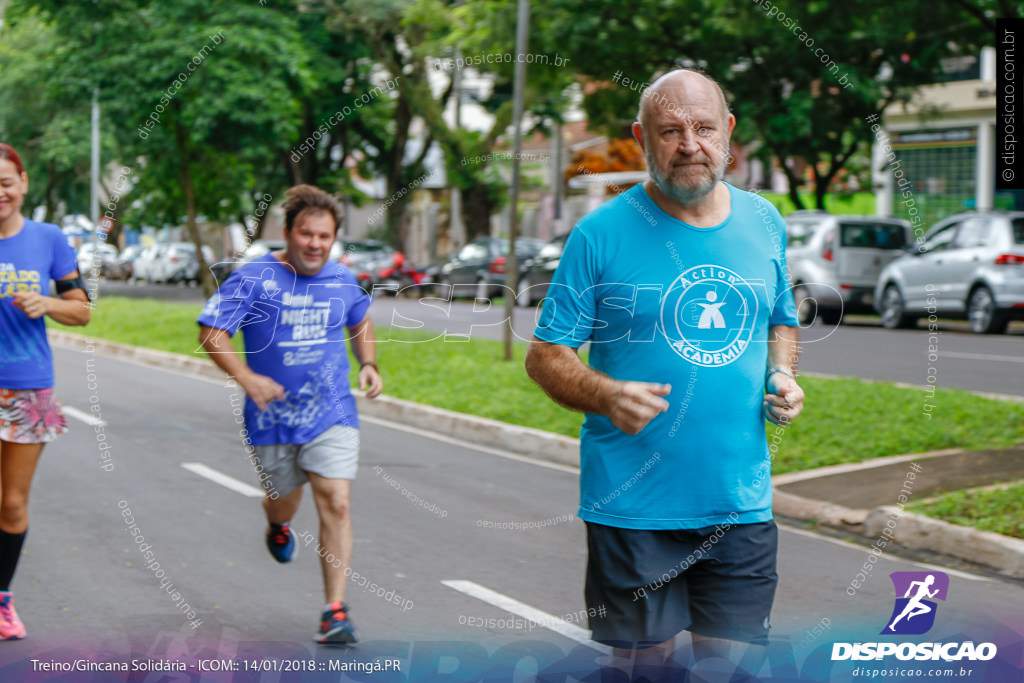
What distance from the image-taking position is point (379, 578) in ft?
18.5

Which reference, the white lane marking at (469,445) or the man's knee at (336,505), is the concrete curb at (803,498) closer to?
the white lane marking at (469,445)

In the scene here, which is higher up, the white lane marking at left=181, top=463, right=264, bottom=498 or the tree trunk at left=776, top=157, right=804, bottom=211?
the tree trunk at left=776, top=157, right=804, bottom=211

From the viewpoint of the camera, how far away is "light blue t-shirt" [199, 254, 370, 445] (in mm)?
4613

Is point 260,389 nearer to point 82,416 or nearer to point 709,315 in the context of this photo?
point 709,315

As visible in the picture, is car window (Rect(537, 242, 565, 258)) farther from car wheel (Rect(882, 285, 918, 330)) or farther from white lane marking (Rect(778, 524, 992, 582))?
white lane marking (Rect(778, 524, 992, 582))

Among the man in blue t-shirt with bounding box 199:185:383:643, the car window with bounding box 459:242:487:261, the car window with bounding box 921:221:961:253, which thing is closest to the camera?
the man in blue t-shirt with bounding box 199:185:383:643

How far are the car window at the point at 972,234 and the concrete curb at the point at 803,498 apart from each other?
9116 millimetres

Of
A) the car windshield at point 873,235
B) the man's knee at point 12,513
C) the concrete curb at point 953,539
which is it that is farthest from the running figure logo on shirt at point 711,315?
the car windshield at point 873,235

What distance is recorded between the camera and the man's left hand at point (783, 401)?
2.98 m

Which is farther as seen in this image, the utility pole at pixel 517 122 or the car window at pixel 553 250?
the car window at pixel 553 250

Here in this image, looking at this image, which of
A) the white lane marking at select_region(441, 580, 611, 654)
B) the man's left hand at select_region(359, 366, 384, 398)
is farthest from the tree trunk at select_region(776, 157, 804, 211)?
the man's left hand at select_region(359, 366, 384, 398)

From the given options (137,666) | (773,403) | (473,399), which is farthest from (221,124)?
(773,403)

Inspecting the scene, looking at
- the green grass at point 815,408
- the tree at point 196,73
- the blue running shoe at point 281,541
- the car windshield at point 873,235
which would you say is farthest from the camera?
the car windshield at point 873,235

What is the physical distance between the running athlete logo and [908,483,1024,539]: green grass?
1.54ft
